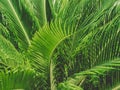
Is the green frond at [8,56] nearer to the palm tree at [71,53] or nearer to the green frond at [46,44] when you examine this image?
the palm tree at [71,53]

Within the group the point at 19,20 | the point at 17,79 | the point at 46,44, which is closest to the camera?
the point at 17,79

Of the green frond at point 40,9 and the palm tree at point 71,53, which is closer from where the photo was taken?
the palm tree at point 71,53

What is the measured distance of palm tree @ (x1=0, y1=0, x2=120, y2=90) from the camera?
422 cm

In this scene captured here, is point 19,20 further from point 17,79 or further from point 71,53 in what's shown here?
point 17,79

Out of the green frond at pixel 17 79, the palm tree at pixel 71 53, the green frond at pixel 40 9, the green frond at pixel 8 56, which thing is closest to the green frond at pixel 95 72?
the palm tree at pixel 71 53

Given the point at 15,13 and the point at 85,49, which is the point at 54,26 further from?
the point at 15,13

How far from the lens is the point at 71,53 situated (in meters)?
4.73

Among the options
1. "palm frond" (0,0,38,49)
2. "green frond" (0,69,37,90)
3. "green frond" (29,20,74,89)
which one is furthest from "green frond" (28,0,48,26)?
"green frond" (0,69,37,90)

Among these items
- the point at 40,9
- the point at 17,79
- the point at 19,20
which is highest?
the point at 40,9

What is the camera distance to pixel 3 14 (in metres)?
5.28

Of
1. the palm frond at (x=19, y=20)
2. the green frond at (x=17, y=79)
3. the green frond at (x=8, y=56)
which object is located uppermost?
the palm frond at (x=19, y=20)

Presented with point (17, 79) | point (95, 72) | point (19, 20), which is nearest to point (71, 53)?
point (95, 72)

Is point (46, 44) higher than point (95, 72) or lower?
higher

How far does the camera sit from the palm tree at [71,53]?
4.22m
